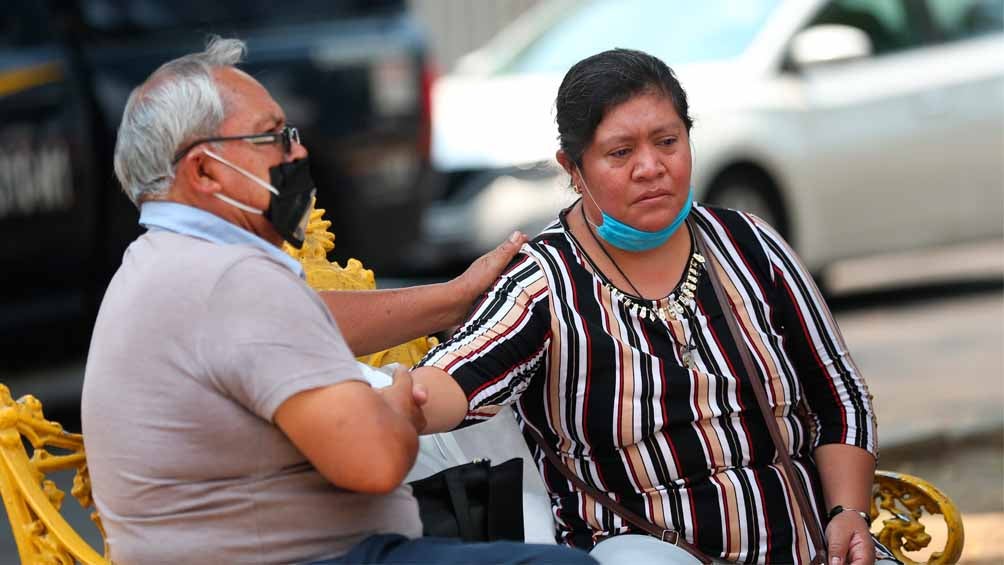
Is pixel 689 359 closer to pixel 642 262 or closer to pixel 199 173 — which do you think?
pixel 642 262

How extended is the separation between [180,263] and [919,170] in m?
7.09

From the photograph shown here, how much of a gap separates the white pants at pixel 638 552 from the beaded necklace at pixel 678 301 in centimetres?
35

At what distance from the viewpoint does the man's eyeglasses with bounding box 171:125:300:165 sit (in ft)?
9.10

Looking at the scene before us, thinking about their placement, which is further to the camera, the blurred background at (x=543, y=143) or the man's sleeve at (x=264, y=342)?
the blurred background at (x=543, y=143)

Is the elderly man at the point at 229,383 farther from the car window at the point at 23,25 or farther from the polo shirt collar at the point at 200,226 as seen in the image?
the car window at the point at 23,25

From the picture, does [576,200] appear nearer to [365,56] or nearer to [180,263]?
[180,263]

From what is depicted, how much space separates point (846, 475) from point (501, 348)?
741mm

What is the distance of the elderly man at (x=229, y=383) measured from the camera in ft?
8.54

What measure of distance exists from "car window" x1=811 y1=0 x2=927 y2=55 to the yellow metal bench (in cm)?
568

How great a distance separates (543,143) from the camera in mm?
8648

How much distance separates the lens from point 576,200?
3.61 m

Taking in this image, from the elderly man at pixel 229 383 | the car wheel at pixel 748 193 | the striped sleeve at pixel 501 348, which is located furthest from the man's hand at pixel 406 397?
the car wheel at pixel 748 193

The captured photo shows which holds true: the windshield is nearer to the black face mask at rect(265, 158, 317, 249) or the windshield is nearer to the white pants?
the white pants

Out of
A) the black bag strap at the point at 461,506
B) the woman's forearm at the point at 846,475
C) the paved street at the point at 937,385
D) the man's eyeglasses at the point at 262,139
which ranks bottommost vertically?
the paved street at the point at 937,385
